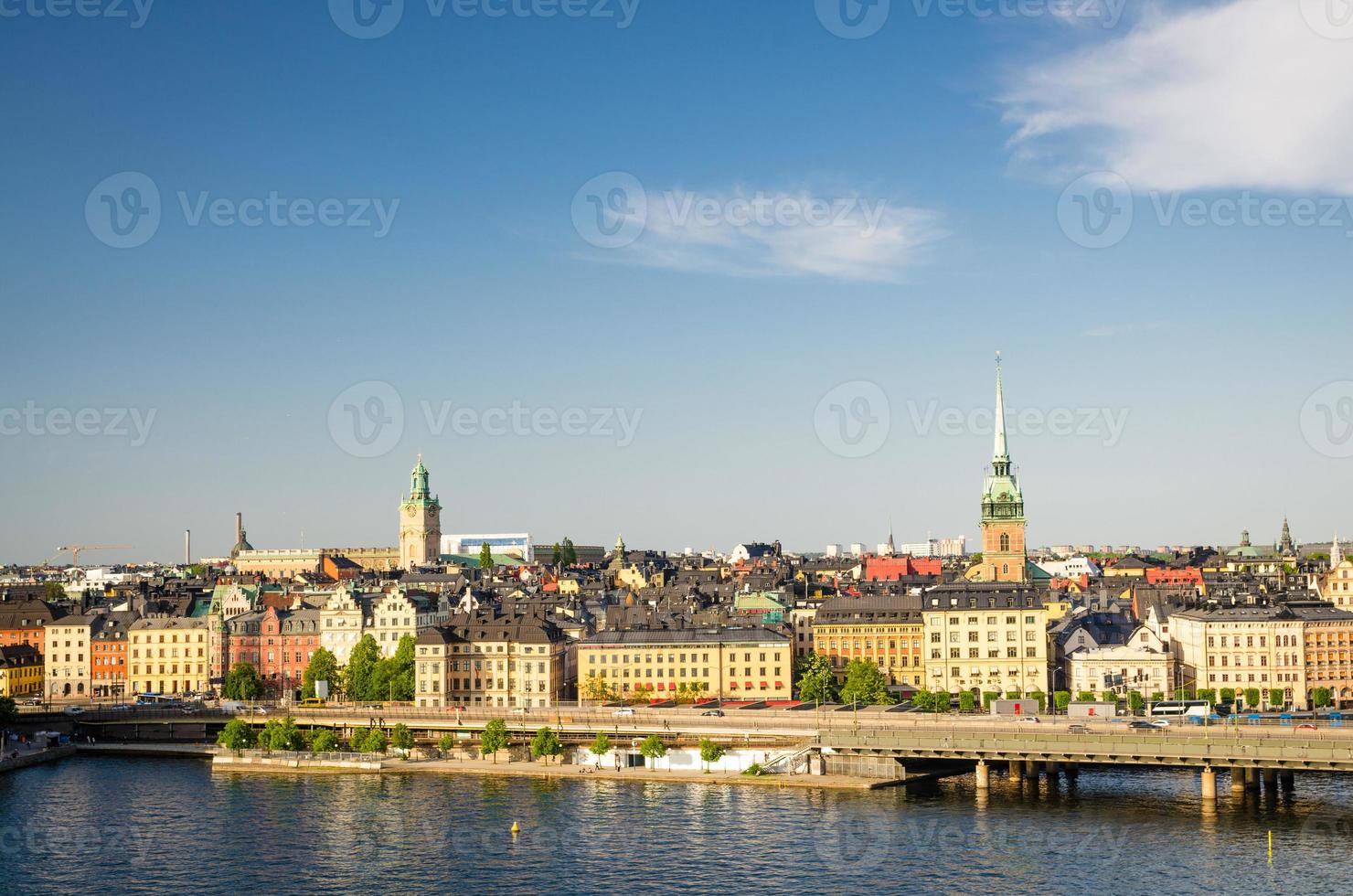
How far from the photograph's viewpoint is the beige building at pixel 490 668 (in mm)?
108375

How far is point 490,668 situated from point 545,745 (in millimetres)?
23114

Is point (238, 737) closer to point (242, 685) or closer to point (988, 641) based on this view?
point (242, 685)

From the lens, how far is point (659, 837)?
6581cm

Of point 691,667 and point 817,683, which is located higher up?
point 691,667

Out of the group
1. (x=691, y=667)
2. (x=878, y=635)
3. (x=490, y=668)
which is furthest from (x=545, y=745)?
(x=878, y=635)

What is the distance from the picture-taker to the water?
58.6 m

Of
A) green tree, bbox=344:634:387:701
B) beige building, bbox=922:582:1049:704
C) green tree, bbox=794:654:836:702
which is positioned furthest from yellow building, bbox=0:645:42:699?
beige building, bbox=922:582:1049:704

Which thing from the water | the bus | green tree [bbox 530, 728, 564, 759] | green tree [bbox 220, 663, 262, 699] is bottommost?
the water

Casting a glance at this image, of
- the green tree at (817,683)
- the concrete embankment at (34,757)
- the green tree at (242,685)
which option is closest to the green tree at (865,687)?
the green tree at (817,683)

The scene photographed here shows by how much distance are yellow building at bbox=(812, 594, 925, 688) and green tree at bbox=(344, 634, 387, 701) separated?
3387 centimetres

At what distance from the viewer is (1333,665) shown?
347 feet

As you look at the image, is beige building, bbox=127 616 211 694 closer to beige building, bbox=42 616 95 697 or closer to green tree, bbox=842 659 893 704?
beige building, bbox=42 616 95 697

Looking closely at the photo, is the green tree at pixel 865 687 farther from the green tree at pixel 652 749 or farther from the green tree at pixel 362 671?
the green tree at pixel 362 671

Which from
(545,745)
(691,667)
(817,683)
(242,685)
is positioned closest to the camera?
(545,745)
